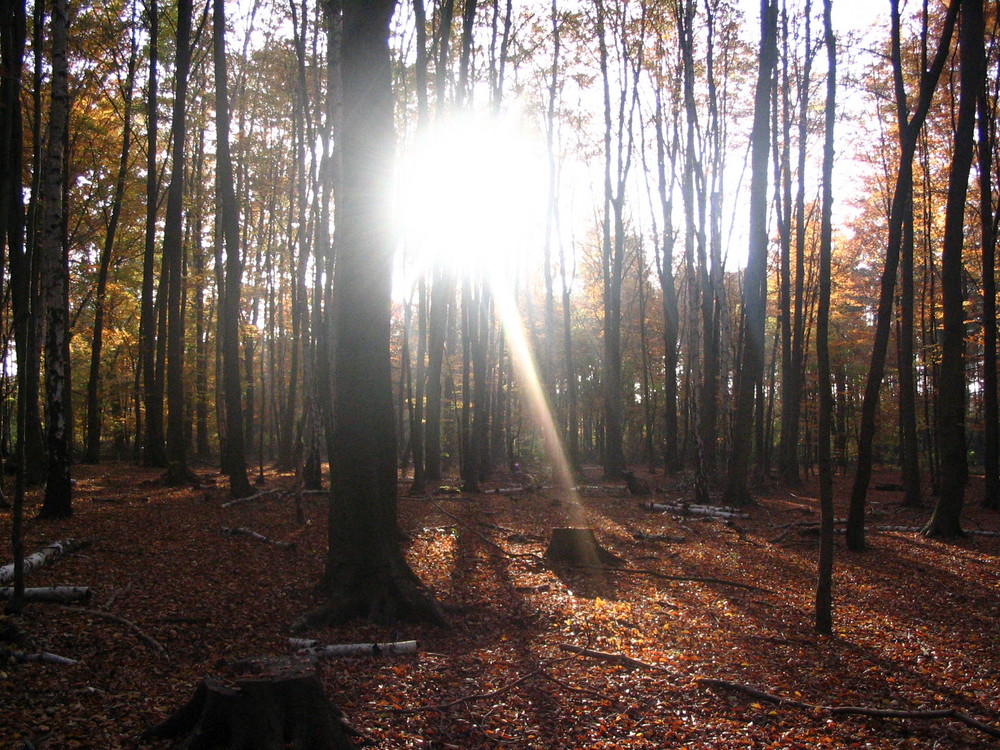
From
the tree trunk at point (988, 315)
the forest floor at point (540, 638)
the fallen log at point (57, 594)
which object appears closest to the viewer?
the forest floor at point (540, 638)

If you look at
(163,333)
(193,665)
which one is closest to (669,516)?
(193,665)

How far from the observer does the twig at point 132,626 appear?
15.7ft

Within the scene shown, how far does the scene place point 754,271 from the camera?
13461mm

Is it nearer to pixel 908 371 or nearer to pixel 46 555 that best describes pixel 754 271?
pixel 908 371

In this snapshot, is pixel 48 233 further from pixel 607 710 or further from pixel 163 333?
pixel 607 710

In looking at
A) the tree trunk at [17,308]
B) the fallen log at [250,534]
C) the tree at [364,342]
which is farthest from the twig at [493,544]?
the tree trunk at [17,308]

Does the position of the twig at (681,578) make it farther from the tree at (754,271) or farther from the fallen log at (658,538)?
the tree at (754,271)

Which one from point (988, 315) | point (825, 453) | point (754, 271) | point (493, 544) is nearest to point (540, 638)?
point (825, 453)

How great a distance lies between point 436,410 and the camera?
15.3 m

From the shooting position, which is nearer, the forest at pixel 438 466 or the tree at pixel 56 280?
the forest at pixel 438 466

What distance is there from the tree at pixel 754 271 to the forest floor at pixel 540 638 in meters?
3.87

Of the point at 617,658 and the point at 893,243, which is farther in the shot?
the point at 893,243

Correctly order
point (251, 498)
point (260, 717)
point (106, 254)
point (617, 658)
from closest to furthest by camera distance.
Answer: point (260, 717), point (617, 658), point (251, 498), point (106, 254)

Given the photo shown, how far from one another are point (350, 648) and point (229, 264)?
9687mm
